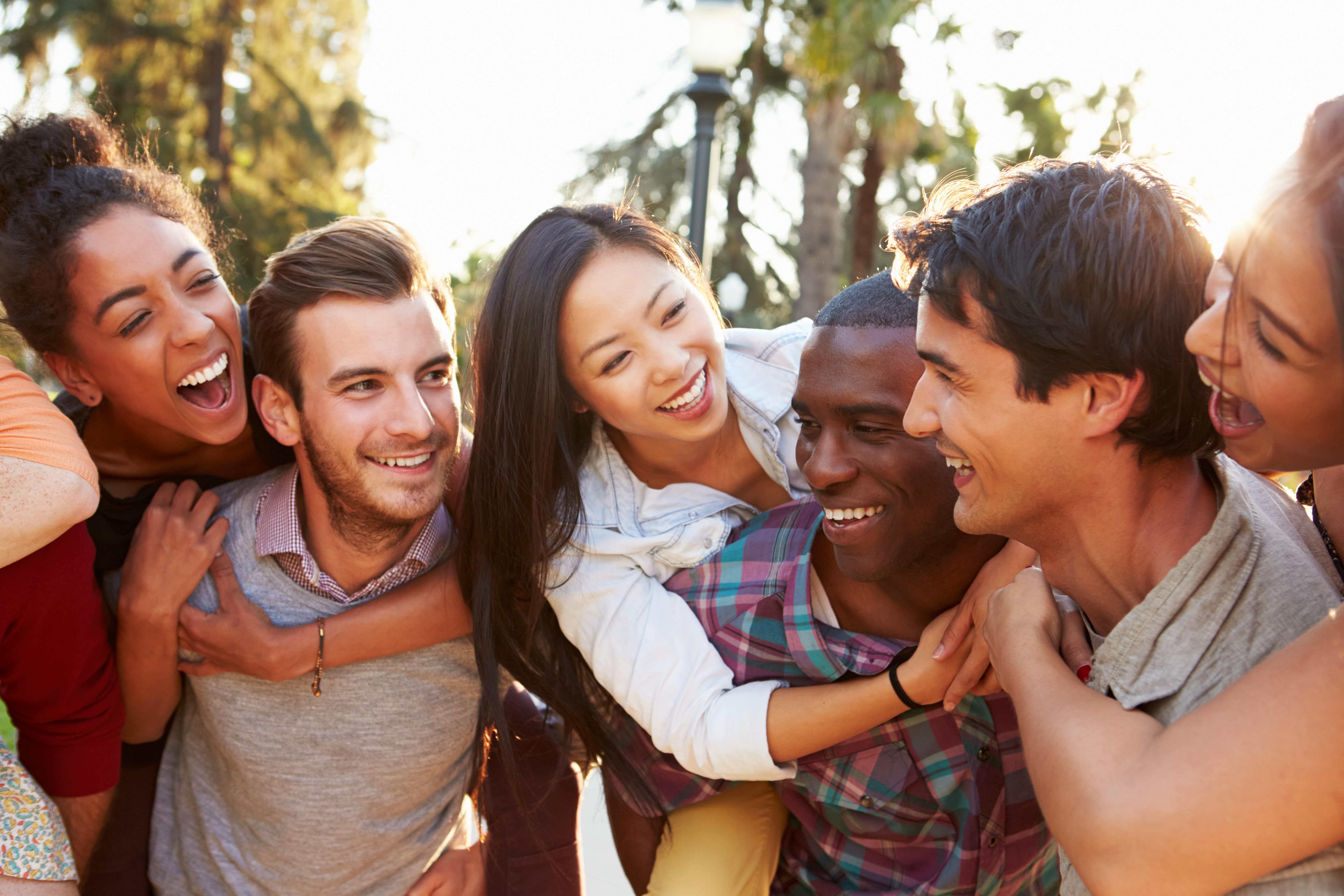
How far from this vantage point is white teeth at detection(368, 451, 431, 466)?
3.05 meters

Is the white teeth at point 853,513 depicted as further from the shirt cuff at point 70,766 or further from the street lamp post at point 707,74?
the street lamp post at point 707,74

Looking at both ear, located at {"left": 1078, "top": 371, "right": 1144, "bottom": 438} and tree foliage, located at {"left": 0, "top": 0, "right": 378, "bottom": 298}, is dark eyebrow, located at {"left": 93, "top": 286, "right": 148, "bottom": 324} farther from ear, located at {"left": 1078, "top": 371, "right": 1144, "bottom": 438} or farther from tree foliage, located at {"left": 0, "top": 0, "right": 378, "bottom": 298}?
tree foliage, located at {"left": 0, "top": 0, "right": 378, "bottom": 298}

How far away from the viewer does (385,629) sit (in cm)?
303

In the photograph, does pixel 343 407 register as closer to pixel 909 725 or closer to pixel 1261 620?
pixel 909 725

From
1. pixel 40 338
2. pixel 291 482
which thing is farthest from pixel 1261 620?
pixel 40 338

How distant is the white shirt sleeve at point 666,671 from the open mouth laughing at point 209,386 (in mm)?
1223

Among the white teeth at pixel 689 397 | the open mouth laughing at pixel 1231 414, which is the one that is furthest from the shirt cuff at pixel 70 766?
the open mouth laughing at pixel 1231 414

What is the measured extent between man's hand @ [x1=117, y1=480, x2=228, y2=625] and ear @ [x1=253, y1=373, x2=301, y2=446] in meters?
0.28

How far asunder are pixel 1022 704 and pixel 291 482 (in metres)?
2.27

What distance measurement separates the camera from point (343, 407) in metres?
3.01

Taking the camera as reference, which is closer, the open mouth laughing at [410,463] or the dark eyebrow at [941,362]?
the dark eyebrow at [941,362]

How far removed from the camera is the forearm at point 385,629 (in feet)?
9.80

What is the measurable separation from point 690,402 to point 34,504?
66.0 inches

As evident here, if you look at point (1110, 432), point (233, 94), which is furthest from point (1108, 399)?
point (233, 94)
